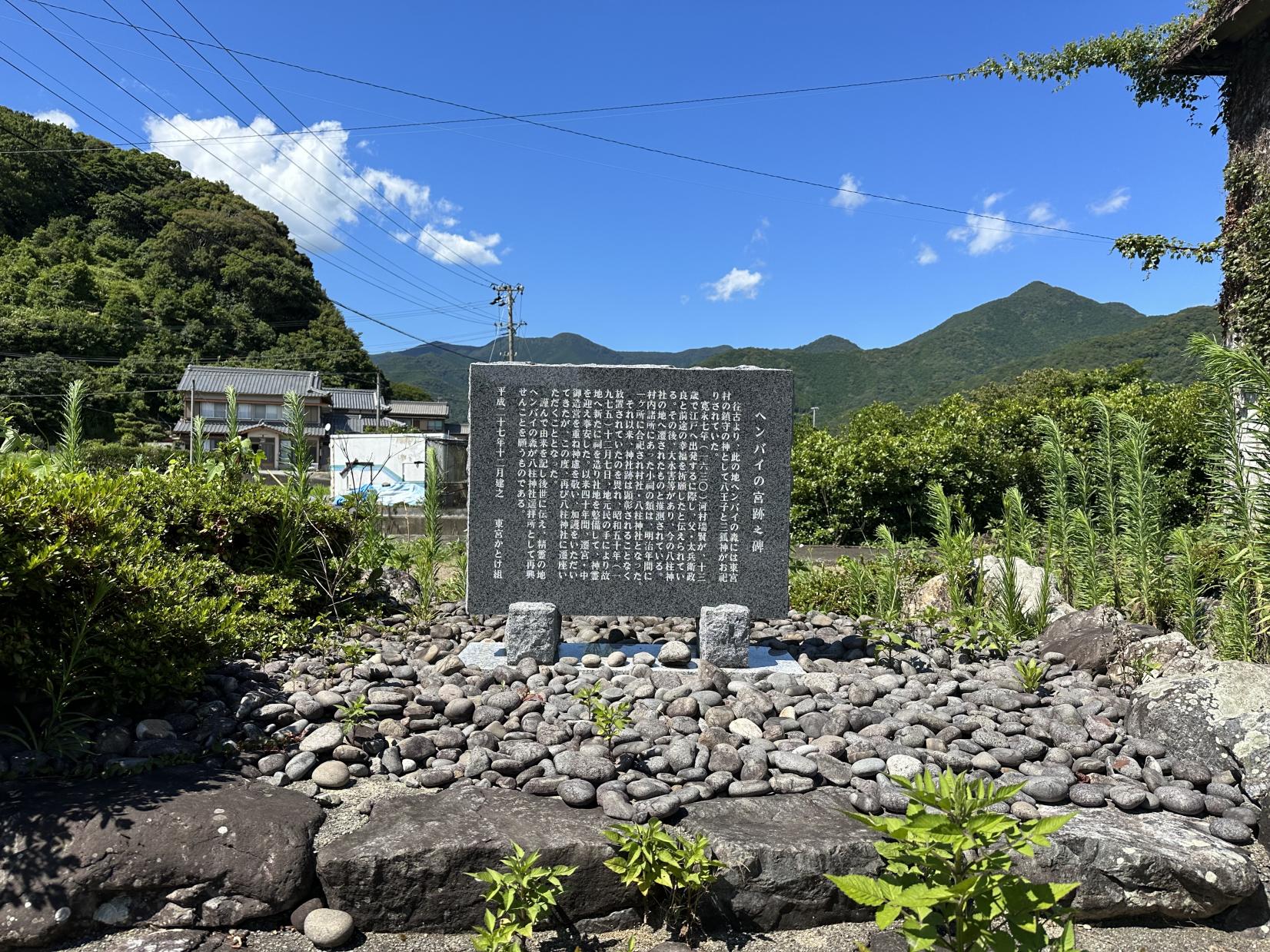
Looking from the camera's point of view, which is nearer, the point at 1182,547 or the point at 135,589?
the point at 135,589

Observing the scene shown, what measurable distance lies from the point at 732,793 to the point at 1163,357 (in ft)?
117

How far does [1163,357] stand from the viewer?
31.3 metres

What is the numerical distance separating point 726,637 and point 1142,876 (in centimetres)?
255

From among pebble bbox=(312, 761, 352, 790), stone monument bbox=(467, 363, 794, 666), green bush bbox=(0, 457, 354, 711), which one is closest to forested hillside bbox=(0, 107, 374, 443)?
green bush bbox=(0, 457, 354, 711)

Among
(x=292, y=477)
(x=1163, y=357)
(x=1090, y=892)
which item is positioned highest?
(x=1163, y=357)

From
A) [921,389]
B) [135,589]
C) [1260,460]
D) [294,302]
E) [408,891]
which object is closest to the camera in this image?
[408,891]

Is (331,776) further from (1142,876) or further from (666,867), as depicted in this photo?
(1142,876)

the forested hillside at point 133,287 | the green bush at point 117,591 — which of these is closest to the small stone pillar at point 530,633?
the green bush at point 117,591

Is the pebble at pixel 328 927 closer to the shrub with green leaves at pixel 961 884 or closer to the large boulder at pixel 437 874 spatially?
the large boulder at pixel 437 874

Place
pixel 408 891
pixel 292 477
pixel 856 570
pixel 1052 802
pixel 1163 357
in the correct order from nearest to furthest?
pixel 408 891
pixel 1052 802
pixel 292 477
pixel 856 570
pixel 1163 357

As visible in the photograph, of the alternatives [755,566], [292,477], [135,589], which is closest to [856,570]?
[755,566]

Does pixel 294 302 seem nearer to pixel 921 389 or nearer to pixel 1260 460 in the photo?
pixel 921 389

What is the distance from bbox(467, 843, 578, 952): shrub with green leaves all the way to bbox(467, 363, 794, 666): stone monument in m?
2.54

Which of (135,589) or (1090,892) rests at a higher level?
(135,589)
